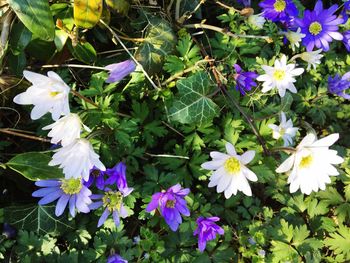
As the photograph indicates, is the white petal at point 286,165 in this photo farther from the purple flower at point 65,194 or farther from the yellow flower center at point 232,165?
the purple flower at point 65,194

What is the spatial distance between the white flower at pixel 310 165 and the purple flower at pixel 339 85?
2.25 ft

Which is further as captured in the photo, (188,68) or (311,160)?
(188,68)

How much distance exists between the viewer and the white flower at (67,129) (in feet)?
4.21

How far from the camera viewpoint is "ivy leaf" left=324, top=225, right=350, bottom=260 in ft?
5.78

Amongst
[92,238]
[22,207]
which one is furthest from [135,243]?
[22,207]

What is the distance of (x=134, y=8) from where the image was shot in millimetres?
1861

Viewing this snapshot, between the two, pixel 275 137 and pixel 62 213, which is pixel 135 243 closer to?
pixel 62 213

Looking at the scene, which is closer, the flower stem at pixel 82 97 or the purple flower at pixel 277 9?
the flower stem at pixel 82 97

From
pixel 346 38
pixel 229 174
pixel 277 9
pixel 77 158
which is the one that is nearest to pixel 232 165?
pixel 229 174

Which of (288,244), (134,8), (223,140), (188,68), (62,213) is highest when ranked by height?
(134,8)

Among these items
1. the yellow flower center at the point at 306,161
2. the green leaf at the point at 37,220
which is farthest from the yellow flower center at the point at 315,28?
the green leaf at the point at 37,220

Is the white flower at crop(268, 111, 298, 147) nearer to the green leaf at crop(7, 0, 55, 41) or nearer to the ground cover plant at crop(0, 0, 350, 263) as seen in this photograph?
the ground cover plant at crop(0, 0, 350, 263)

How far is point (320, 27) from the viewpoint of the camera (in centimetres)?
208

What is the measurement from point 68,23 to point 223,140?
2.38 feet
